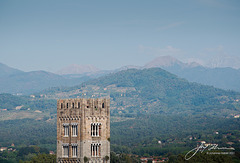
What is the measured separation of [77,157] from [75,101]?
10041mm

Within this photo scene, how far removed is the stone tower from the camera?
322 feet

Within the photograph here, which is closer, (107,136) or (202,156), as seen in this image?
(107,136)

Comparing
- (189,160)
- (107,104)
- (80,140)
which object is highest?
(107,104)

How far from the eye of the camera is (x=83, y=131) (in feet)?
321

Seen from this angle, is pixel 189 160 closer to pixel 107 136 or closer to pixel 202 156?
pixel 202 156

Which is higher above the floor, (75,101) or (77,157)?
(75,101)

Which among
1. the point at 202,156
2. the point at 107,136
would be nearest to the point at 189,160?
the point at 202,156

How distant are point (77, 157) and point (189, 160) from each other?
68741mm

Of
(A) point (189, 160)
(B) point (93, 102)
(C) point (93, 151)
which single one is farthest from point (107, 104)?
(A) point (189, 160)

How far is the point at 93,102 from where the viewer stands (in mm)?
100188

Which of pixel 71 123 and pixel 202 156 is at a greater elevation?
pixel 71 123

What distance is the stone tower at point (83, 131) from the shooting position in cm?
9812

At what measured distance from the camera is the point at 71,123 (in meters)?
99.2

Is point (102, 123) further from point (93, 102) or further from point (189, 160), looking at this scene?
point (189, 160)
